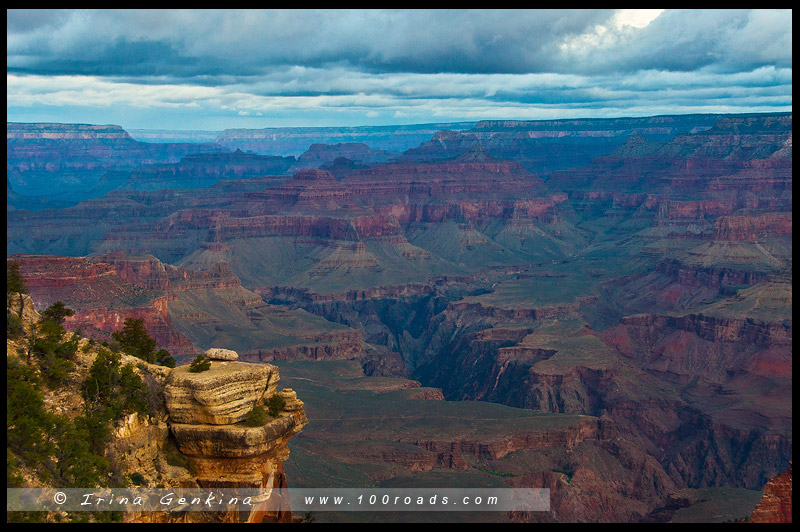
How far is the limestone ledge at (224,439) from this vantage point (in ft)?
92.7

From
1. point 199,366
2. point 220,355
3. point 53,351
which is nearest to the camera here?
point 53,351

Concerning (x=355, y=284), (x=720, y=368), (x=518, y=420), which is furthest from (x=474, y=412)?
(x=355, y=284)

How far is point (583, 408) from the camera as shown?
109 metres

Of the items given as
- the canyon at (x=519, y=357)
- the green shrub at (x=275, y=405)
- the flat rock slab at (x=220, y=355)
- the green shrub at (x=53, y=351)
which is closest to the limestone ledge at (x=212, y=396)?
the green shrub at (x=275, y=405)

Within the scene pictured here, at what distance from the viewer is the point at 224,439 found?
28.2 m

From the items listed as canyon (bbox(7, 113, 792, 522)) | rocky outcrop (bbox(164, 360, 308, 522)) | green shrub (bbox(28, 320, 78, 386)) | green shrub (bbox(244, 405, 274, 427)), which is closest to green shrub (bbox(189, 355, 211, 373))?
rocky outcrop (bbox(164, 360, 308, 522))

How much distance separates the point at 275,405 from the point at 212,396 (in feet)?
7.42

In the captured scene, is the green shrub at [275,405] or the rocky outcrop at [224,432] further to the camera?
the green shrub at [275,405]

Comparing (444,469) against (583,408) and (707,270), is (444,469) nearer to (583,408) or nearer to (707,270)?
(583,408)

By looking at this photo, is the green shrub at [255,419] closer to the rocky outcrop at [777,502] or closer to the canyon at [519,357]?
the rocky outcrop at [777,502]

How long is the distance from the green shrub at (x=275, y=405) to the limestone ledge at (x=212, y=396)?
1.50 feet

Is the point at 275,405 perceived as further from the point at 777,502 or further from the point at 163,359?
the point at 777,502

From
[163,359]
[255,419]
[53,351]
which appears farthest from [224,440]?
[163,359]

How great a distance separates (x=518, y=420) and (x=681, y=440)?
2260 centimetres
